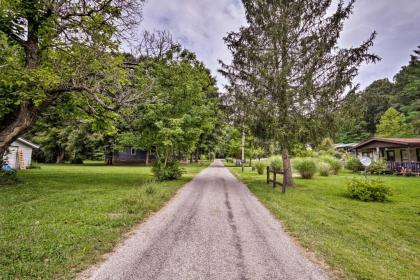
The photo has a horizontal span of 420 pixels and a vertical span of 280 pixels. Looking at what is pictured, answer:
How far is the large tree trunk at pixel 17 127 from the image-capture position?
7566 millimetres

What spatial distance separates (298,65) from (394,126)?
43.3m

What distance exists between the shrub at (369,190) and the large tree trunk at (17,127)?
44.1 feet

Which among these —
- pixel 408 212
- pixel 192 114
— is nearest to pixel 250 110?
pixel 192 114

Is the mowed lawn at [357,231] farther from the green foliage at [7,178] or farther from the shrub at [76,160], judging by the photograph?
the shrub at [76,160]

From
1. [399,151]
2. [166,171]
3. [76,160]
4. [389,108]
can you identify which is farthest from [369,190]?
[389,108]

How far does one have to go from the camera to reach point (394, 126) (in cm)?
4512

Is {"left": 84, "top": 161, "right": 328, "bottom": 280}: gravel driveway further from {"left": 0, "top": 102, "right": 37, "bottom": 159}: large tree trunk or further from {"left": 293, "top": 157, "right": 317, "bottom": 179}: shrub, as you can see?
{"left": 293, "top": 157, "right": 317, "bottom": 179}: shrub

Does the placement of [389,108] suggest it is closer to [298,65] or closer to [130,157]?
[298,65]

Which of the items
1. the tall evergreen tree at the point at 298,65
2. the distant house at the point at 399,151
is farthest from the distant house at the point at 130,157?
the distant house at the point at 399,151

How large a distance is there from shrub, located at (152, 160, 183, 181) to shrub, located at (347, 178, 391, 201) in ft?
33.8

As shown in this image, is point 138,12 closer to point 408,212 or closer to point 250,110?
point 250,110

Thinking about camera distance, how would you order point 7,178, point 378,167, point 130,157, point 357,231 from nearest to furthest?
1. point 357,231
2. point 7,178
3. point 378,167
4. point 130,157

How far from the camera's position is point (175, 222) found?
628cm

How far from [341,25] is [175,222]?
42.3 feet
